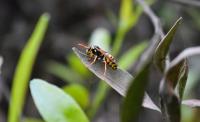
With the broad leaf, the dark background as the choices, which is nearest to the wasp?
the broad leaf

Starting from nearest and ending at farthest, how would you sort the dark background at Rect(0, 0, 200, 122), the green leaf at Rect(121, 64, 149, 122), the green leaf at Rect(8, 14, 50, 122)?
1. the green leaf at Rect(121, 64, 149, 122)
2. the green leaf at Rect(8, 14, 50, 122)
3. the dark background at Rect(0, 0, 200, 122)

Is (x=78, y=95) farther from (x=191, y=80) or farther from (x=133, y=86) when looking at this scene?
(x=133, y=86)

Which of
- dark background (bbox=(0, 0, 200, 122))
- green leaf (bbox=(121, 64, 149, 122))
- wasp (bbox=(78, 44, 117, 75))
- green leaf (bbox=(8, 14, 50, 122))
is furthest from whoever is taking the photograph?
dark background (bbox=(0, 0, 200, 122))

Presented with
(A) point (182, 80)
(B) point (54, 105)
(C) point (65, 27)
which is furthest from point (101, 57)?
(C) point (65, 27)

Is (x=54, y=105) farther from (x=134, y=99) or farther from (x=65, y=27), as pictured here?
(x=65, y=27)

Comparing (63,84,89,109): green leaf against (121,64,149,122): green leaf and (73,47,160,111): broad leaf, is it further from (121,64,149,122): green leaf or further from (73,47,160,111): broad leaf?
(121,64,149,122): green leaf

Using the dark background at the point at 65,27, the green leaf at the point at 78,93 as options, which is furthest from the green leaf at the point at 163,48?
the dark background at the point at 65,27
